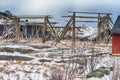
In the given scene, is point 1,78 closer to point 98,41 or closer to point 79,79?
point 79,79

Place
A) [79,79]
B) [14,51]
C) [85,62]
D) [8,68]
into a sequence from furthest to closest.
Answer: [14,51], [85,62], [8,68], [79,79]

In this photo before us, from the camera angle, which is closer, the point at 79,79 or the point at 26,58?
the point at 79,79

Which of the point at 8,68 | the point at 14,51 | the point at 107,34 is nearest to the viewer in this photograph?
the point at 8,68

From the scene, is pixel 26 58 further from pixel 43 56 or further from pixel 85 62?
pixel 85 62

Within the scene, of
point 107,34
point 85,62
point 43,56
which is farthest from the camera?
point 107,34

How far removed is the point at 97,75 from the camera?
1255 centimetres

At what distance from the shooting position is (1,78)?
13.0 m

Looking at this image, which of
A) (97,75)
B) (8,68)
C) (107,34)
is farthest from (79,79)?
(107,34)

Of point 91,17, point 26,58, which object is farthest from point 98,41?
point 26,58

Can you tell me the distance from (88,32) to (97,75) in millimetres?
36025

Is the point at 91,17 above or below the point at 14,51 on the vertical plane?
above

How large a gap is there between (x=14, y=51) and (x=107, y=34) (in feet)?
49.9

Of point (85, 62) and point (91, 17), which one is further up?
point (91, 17)

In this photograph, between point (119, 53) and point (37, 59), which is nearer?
point (37, 59)
